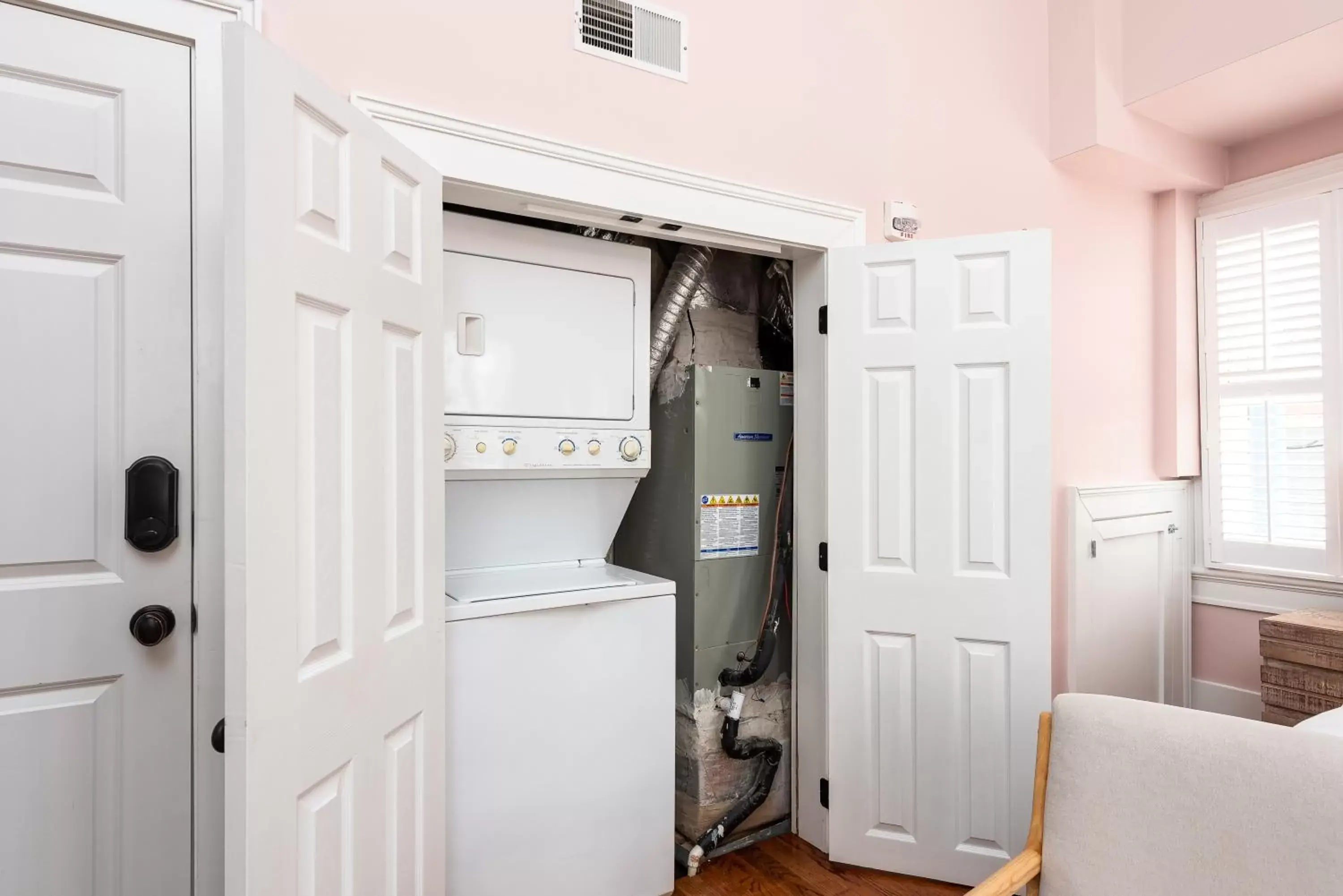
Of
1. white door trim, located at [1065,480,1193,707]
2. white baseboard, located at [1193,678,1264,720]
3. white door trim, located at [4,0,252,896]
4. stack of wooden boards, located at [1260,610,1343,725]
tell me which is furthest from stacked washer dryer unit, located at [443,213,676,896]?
white baseboard, located at [1193,678,1264,720]

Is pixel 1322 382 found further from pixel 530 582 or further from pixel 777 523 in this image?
pixel 530 582

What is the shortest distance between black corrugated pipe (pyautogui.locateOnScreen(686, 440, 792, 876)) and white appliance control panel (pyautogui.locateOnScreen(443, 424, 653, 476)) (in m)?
0.65

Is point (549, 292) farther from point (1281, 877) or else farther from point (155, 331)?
point (1281, 877)

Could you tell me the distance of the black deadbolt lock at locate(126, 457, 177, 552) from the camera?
137cm

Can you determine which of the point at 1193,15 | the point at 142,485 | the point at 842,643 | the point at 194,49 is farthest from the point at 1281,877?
the point at 1193,15

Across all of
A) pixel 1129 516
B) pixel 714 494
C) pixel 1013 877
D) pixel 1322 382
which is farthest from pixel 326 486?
pixel 1322 382

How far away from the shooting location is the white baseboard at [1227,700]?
3215 mm

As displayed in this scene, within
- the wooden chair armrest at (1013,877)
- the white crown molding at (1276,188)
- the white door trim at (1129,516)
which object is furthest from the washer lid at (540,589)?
the white crown molding at (1276,188)

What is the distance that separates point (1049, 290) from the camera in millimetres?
2186

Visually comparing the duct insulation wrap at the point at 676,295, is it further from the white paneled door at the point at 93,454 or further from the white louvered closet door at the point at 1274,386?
the white louvered closet door at the point at 1274,386

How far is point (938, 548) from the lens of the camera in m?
2.23

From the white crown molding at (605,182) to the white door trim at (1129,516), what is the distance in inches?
60.9

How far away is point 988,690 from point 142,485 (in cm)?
223

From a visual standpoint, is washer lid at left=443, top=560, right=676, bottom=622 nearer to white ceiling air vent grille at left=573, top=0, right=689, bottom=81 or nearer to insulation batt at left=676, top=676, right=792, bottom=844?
insulation batt at left=676, top=676, right=792, bottom=844
